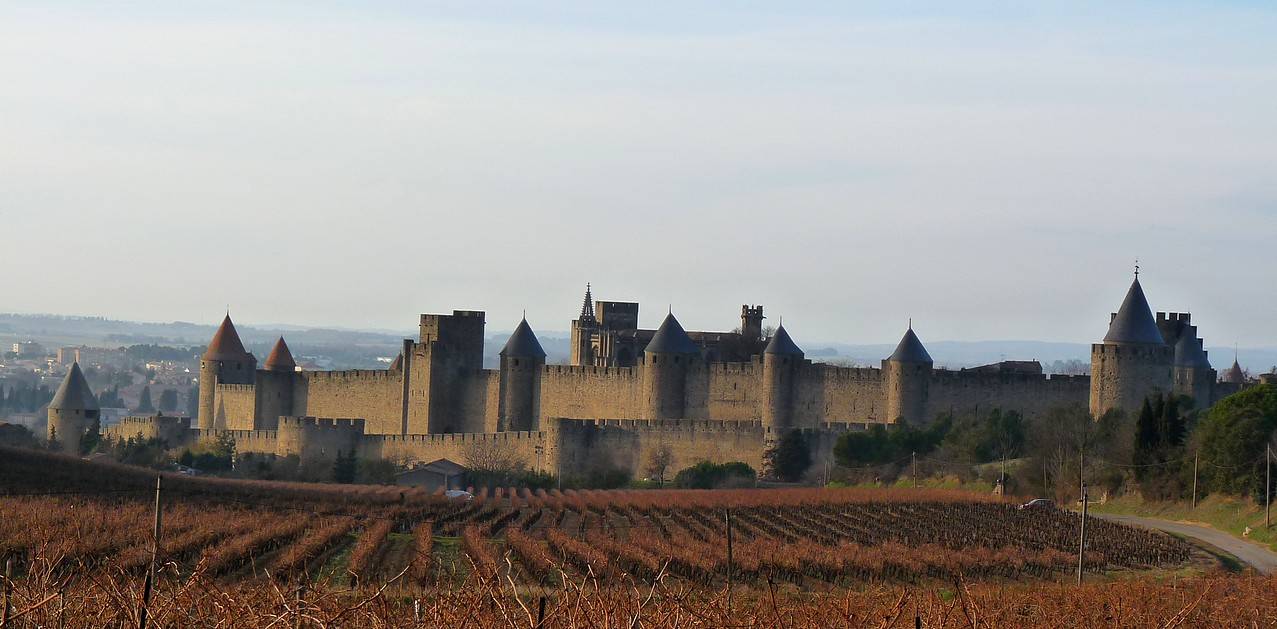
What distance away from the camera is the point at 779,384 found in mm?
41969

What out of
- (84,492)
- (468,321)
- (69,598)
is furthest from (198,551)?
(468,321)

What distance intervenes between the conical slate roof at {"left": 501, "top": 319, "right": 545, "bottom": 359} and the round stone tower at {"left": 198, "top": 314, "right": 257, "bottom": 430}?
1040 centimetres

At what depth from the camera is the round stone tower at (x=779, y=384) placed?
4188 centimetres

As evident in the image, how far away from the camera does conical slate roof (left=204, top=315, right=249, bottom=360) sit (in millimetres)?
55281

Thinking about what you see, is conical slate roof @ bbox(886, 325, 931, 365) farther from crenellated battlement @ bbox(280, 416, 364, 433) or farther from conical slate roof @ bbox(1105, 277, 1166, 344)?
crenellated battlement @ bbox(280, 416, 364, 433)

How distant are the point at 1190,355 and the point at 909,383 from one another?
5.49 m

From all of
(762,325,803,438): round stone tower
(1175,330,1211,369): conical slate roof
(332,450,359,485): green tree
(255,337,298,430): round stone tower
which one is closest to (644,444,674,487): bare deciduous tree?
(762,325,803,438): round stone tower

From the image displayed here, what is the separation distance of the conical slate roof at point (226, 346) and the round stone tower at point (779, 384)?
734 inches

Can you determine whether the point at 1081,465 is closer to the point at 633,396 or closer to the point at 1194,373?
the point at 1194,373

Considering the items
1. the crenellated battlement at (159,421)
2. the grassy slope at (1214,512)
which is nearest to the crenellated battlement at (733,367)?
the grassy slope at (1214,512)

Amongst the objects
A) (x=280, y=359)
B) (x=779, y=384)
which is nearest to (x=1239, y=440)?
(x=779, y=384)

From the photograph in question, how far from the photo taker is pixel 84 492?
29594mm

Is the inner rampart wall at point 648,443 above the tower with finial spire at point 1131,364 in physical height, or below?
below

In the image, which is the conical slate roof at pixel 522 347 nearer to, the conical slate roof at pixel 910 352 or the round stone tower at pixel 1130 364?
the conical slate roof at pixel 910 352
